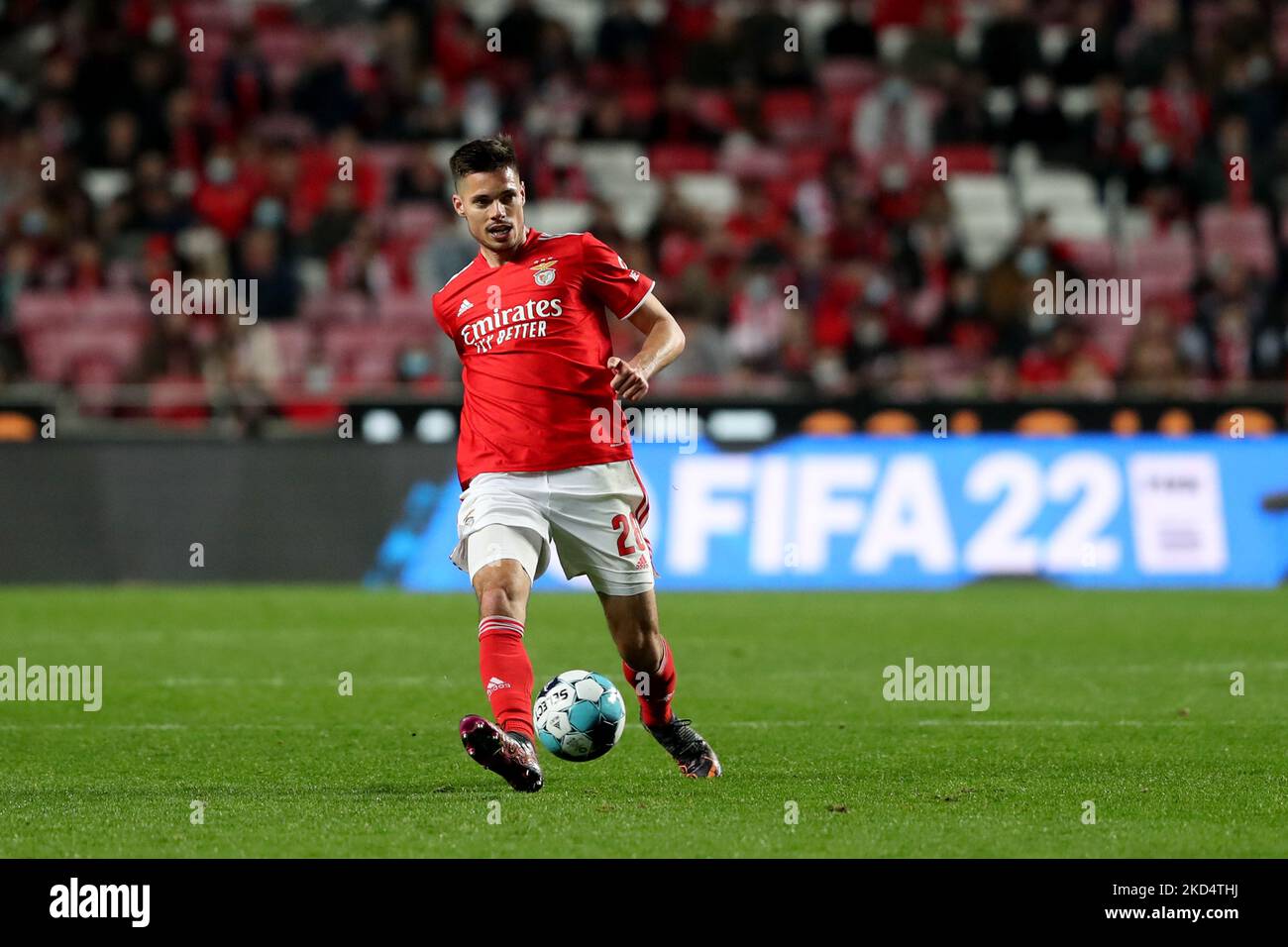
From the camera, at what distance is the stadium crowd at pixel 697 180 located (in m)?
18.7

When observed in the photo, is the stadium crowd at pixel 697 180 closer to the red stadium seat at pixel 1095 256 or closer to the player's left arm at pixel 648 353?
the red stadium seat at pixel 1095 256

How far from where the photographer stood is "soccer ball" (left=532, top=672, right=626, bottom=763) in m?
7.01

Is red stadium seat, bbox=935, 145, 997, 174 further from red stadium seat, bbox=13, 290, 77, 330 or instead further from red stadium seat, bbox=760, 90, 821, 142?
red stadium seat, bbox=13, 290, 77, 330

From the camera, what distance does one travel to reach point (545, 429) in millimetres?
7148

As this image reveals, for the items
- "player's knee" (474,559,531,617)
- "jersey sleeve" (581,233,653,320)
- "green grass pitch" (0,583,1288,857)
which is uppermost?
"jersey sleeve" (581,233,653,320)

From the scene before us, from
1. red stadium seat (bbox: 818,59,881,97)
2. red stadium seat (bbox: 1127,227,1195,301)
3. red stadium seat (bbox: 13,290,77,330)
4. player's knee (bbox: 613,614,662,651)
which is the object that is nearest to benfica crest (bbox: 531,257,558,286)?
player's knee (bbox: 613,614,662,651)

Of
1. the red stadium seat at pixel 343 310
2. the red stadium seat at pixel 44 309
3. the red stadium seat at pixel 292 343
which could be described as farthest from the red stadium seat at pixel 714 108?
the red stadium seat at pixel 44 309

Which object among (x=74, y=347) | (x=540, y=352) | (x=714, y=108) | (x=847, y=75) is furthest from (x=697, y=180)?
(x=540, y=352)

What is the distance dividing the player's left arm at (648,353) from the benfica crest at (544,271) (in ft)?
1.12

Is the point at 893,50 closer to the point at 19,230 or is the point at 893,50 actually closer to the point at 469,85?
the point at 469,85

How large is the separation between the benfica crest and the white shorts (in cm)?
68

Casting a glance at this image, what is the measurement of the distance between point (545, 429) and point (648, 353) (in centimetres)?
44
